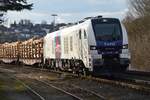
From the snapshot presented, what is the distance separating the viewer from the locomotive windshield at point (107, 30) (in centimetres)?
2478

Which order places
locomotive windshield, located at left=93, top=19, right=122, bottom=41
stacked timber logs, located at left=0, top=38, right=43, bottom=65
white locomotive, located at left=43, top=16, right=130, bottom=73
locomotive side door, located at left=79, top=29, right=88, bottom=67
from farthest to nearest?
stacked timber logs, located at left=0, top=38, right=43, bottom=65 → locomotive side door, located at left=79, top=29, right=88, bottom=67 → locomotive windshield, located at left=93, top=19, right=122, bottom=41 → white locomotive, located at left=43, top=16, right=130, bottom=73

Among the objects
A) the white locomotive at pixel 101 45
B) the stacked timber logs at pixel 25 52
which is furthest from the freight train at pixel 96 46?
the stacked timber logs at pixel 25 52

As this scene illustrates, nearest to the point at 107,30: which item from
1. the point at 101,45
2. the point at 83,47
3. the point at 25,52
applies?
the point at 101,45

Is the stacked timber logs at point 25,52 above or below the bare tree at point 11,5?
below

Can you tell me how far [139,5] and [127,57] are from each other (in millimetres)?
42685

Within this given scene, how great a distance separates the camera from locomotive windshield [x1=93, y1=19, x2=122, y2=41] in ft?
81.3

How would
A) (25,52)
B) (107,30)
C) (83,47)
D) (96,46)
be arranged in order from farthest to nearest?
(25,52) < (83,47) < (107,30) < (96,46)

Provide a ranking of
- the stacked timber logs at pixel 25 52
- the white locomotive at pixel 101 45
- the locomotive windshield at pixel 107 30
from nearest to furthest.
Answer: the white locomotive at pixel 101 45 → the locomotive windshield at pixel 107 30 → the stacked timber logs at pixel 25 52

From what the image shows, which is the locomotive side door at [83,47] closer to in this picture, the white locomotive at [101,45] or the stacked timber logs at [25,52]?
the white locomotive at [101,45]

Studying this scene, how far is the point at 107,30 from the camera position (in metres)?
25.0

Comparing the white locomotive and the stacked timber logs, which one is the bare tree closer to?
the white locomotive

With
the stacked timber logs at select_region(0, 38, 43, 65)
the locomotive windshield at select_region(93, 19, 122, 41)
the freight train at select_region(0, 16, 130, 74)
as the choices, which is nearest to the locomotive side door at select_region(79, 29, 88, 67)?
the freight train at select_region(0, 16, 130, 74)

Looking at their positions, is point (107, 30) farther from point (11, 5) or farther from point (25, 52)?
point (25, 52)

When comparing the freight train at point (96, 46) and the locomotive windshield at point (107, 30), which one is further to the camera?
the locomotive windshield at point (107, 30)
